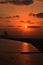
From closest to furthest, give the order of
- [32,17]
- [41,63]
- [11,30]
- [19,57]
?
[41,63] < [19,57] < [11,30] < [32,17]

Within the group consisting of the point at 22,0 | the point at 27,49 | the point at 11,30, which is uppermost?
the point at 27,49

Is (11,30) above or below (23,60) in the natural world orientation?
below

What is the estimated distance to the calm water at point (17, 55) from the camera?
5938 millimetres

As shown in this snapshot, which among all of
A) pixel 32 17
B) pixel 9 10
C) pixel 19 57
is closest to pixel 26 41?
pixel 19 57

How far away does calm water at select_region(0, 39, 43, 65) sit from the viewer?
5.94 meters

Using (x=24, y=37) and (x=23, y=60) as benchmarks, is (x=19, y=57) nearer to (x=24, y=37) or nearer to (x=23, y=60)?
(x=23, y=60)

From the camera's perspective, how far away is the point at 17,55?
6719 mm

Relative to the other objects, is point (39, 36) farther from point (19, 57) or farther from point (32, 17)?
point (32, 17)

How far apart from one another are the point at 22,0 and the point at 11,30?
1259 centimetres

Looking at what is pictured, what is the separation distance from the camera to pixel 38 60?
20.1 ft

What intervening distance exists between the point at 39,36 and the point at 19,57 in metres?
3.32

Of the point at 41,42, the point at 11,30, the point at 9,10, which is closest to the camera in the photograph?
the point at 41,42

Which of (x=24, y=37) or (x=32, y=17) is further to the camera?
(x=32, y=17)

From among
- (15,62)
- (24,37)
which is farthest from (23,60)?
(24,37)
